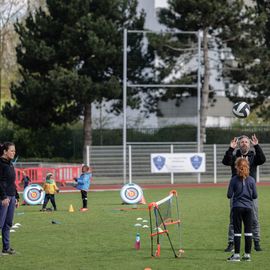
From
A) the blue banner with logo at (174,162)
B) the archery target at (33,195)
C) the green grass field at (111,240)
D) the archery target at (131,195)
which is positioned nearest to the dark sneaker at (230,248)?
the green grass field at (111,240)

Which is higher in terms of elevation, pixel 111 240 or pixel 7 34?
pixel 7 34

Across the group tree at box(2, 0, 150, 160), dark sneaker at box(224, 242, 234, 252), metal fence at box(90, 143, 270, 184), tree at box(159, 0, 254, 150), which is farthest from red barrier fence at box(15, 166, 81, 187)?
dark sneaker at box(224, 242, 234, 252)

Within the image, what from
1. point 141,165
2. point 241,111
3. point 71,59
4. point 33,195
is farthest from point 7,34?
point 241,111

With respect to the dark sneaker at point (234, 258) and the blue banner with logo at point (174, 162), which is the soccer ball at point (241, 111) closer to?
the dark sneaker at point (234, 258)

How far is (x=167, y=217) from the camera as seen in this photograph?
524 inches

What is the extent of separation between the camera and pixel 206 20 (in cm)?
4188

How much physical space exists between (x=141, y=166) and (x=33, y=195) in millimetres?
14435

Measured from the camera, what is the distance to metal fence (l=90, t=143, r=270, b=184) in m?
39.6

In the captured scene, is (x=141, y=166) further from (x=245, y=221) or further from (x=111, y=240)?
(x=245, y=221)

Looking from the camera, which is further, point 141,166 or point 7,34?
point 7,34

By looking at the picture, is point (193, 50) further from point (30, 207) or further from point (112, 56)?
point (30, 207)

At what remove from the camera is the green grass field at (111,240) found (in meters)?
12.2

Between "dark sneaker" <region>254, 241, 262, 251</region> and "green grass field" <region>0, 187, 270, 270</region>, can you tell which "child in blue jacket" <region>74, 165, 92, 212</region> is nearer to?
"green grass field" <region>0, 187, 270, 270</region>

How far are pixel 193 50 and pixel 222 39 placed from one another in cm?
186
